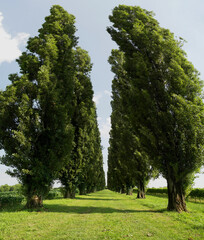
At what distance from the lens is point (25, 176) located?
12.2 metres

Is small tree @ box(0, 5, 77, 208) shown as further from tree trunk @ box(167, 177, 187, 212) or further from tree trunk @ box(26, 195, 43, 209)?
tree trunk @ box(167, 177, 187, 212)

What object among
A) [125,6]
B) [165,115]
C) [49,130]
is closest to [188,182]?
[165,115]

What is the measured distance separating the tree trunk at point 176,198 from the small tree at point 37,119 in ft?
26.1

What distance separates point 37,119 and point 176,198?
1091 centimetres

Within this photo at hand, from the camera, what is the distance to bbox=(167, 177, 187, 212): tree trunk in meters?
11.1

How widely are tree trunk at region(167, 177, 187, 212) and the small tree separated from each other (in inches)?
313

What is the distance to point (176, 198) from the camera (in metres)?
11.3

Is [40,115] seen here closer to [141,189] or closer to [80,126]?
[80,126]

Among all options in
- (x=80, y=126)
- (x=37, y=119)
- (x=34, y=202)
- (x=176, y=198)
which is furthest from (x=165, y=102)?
(x=80, y=126)

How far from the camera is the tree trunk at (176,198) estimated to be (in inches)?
436

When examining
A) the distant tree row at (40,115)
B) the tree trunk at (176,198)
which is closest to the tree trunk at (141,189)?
the tree trunk at (176,198)

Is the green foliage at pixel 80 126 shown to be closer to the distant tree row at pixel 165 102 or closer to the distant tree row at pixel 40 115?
the distant tree row at pixel 40 115

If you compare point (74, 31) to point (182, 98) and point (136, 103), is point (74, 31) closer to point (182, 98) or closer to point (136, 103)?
point (136, 103)

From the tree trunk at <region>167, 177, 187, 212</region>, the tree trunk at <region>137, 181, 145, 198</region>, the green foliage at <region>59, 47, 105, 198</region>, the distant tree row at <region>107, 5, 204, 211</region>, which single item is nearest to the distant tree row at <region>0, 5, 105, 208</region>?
the distant tree row at <region>107, 5, 204, 211</region>
